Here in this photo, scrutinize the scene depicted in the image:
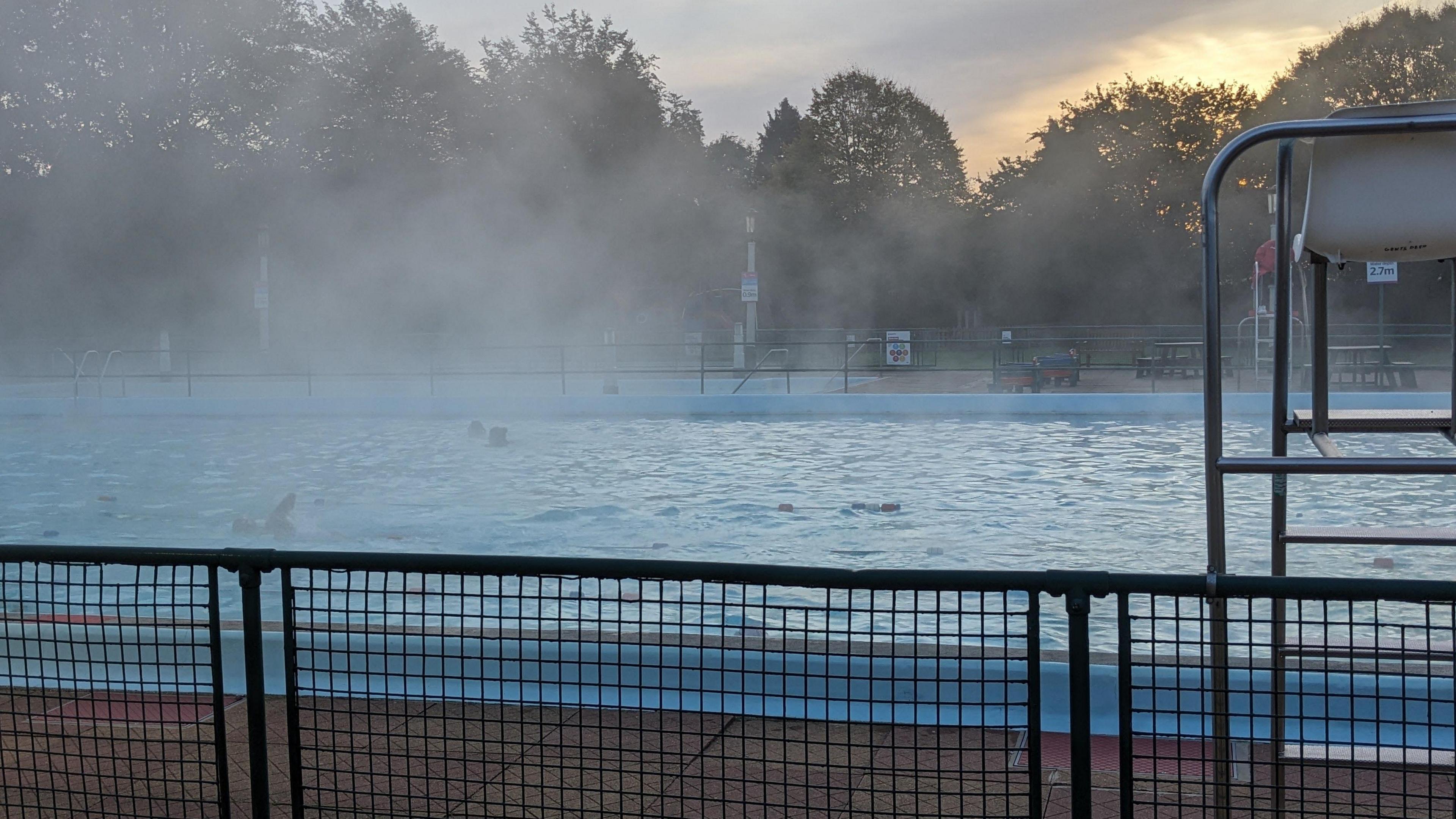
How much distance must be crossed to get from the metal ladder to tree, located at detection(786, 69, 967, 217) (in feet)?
93.8

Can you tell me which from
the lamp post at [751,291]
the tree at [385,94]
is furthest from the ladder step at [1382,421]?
the tree at [385,94]

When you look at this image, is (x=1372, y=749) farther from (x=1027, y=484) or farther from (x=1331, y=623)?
(x=1027, y=484)

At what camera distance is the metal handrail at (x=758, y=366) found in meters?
12.6

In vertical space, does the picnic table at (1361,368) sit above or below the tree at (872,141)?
below

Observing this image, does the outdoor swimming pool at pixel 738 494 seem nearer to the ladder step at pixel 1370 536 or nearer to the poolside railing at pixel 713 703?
the poolside railing at pixel 713 703

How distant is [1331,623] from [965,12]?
14.0 m

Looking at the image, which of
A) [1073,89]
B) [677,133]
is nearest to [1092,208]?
[1073,89]

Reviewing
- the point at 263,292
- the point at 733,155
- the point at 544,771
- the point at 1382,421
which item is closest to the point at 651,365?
the point at 263,292

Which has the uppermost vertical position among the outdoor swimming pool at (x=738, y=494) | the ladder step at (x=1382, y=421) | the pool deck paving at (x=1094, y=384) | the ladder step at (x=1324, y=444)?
the ladder step at (x=1382, y=421)

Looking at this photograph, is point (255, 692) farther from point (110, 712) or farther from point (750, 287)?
point (750, 287)

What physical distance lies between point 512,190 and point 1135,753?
2065cm

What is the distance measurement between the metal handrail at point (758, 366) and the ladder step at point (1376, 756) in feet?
33.8

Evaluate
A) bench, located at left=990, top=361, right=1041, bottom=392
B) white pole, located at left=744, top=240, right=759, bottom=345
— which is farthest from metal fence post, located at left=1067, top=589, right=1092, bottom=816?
white pole, located at left=744, top=240, right=759, bottom=345

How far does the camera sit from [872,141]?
31.2m
